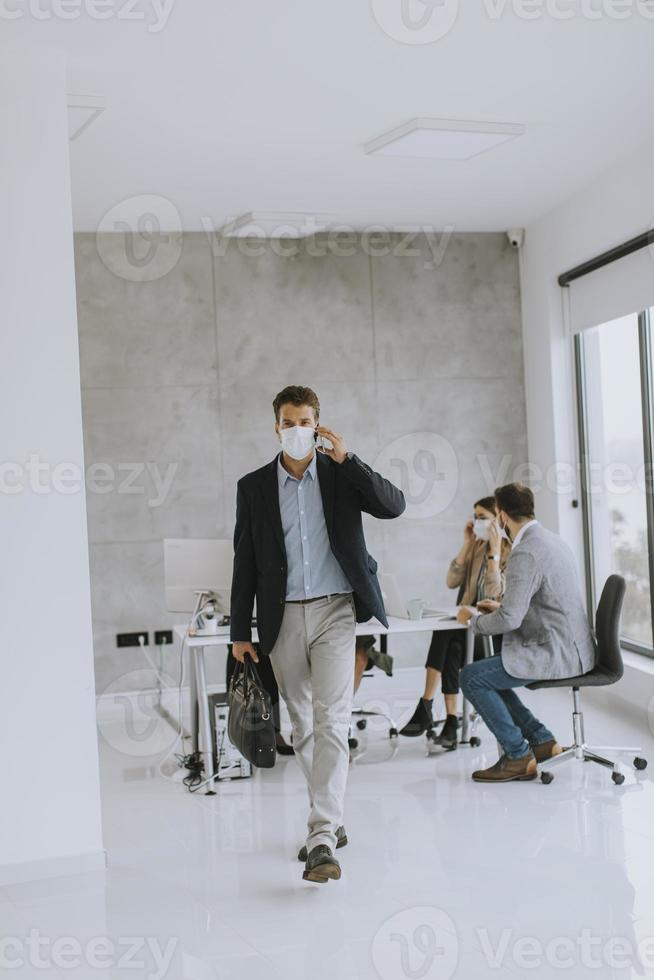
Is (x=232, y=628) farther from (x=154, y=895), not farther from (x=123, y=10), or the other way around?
(x=123, y=10)

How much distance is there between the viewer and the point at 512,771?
499cm

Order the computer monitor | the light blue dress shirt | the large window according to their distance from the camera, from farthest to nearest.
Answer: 1. the large window
2. the computer monitor
3. the light blue dress shirt

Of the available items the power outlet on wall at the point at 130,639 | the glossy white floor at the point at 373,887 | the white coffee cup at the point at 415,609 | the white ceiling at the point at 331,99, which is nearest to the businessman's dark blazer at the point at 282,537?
the glossy white floor at the point at 373,887

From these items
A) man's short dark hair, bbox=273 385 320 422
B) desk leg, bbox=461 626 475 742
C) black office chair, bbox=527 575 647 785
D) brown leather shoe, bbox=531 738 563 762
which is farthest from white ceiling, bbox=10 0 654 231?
brown leather shoe, bbox=531 738 563 762

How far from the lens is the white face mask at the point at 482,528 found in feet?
18.9

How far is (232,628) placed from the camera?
414 centimetres

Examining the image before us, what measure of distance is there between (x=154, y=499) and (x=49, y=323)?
310 cm

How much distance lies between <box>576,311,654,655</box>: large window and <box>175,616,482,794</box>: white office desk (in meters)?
1.36

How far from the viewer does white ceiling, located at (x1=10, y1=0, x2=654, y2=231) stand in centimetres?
406

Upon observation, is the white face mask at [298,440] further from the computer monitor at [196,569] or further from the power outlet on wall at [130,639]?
the power outlet on wall at [130,639]

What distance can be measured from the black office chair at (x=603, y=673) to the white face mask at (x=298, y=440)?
1.79 meters

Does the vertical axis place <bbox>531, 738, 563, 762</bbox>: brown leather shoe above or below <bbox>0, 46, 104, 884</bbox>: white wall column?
below

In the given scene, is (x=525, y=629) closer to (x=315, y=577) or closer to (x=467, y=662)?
(x=467, y=662)

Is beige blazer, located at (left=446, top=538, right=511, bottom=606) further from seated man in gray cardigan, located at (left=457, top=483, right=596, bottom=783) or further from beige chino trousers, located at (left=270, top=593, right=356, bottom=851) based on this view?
beige chino trousers, located at (left=270, top=593, right=356, bottom=851)
